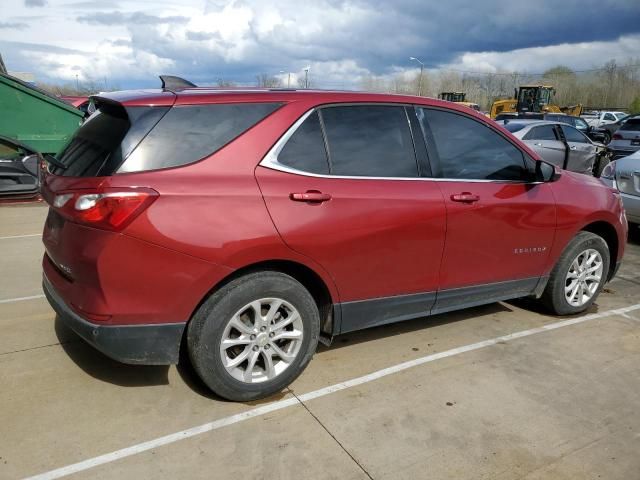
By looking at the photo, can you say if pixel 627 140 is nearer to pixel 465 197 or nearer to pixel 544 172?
pixel 544 172

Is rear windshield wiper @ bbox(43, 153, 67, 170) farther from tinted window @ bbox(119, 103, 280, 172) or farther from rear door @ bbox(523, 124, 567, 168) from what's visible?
rear door @ bbox(523, 124, 567, 168)

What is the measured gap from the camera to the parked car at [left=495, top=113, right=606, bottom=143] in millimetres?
18462

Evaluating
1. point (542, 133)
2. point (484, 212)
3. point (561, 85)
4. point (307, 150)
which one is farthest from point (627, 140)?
point (561, 85)

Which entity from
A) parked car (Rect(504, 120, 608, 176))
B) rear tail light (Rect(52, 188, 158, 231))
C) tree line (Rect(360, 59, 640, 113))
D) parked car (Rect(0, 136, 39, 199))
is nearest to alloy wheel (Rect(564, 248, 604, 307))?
rear tail light (Rect(52, 188, 158, 231))

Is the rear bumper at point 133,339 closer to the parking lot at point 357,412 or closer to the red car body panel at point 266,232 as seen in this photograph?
the red car body panel at point 266,232

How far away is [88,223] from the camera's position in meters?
2.63

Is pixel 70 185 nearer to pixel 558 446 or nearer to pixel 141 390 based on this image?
pixel 141 390

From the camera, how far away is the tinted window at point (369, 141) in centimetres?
325

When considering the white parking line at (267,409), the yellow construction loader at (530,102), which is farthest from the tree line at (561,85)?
the white parking line at (267,409)

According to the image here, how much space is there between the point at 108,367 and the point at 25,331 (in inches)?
37.1

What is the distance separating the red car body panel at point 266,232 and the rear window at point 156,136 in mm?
50

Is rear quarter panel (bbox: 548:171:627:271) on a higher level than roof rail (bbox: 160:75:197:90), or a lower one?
lower

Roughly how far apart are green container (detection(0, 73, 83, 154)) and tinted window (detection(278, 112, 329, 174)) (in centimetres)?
921

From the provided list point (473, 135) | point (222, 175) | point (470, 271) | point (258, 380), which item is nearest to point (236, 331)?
point (258, 380)
